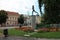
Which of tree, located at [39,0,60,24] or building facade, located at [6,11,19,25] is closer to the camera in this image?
tree, located at [39,0,60,24]

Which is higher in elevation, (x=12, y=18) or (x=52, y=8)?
(x=52, y=8)

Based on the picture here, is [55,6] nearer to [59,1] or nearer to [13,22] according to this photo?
[59,1]

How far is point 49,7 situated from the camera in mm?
35844

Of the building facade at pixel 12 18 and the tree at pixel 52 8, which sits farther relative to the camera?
the building facade at pixel 12 18

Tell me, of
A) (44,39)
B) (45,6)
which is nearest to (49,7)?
(45,6)

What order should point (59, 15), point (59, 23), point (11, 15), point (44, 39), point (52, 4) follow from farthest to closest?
point (11, 15) < point (59, 23) < point (59, 15) < point (52, 4) < point (44, 39)

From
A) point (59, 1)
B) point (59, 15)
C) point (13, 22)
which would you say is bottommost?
point (13, 22)

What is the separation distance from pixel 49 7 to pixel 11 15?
109 m

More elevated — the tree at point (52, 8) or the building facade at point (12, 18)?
the tree at point (52, 8)

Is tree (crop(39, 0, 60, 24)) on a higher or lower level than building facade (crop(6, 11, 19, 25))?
higher

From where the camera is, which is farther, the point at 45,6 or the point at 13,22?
the point at 13,22

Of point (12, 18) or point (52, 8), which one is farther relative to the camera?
point (12, 18)

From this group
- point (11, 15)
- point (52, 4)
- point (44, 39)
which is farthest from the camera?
point (11, 15)

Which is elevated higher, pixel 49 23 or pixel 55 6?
pixel 55 6
